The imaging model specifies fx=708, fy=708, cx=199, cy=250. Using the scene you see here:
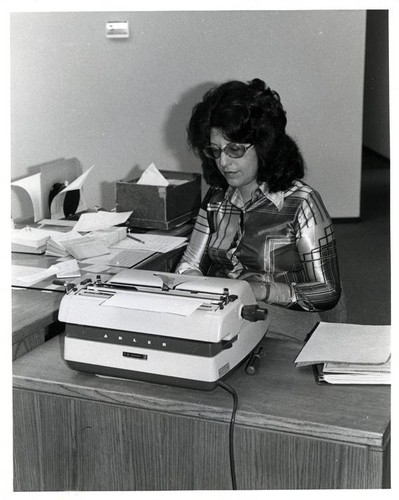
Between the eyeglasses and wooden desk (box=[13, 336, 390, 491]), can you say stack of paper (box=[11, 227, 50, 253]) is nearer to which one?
the eyeglasses

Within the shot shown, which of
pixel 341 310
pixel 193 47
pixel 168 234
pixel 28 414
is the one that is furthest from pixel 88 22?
pixel 28 414

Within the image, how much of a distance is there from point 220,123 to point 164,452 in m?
1.01

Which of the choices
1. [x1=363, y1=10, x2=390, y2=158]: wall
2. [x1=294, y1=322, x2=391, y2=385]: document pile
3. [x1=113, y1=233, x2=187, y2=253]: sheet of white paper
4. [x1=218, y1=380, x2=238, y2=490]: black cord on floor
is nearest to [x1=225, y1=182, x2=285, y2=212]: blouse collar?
[x1=113, y1=233, x2=187, y2=253]: sheet of white paper

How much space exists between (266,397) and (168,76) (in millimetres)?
3789

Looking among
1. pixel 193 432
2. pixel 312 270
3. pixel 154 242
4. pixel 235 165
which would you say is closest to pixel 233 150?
pixel 235 165

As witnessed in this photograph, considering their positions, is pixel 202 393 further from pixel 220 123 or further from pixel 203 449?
pixel 220 123

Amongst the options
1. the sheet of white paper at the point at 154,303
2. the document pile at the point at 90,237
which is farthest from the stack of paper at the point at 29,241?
the sheet of white paper at the point at 154,303

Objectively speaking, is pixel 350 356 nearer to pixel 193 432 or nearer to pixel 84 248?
pixel 193 432

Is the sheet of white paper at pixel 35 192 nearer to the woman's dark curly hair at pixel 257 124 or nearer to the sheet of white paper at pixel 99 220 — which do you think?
the sheet of white paper at pixel 99 220

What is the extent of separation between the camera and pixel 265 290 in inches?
75.5

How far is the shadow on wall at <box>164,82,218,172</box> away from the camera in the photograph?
491cm

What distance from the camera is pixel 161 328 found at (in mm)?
1366

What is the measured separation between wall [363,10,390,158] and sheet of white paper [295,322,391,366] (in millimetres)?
5865
